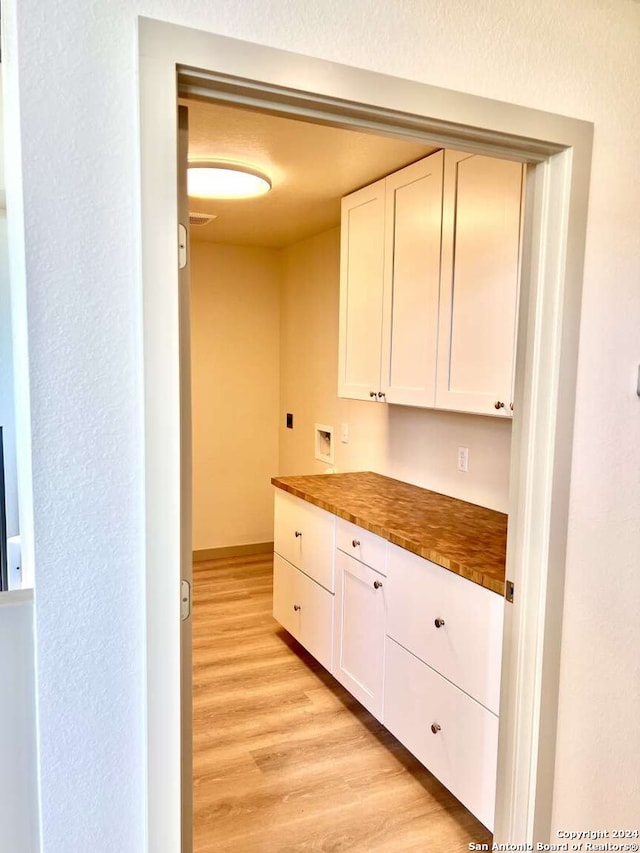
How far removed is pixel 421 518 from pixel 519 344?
105cm

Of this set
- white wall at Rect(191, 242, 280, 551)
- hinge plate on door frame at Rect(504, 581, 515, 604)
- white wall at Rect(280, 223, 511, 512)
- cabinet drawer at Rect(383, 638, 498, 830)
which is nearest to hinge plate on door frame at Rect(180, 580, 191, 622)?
hinge plate on door frame at Rect(504, 581, 515, 604)

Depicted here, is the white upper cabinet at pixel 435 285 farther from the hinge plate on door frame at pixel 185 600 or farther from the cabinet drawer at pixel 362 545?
the hinge plate on door frame at pixel 185 600

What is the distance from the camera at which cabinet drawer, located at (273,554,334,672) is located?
2758 mm

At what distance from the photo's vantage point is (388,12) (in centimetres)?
117

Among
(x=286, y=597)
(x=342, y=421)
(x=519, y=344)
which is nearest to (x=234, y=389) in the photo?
(x=342, y=421)

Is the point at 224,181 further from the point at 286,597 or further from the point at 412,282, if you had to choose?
the point at 286,597

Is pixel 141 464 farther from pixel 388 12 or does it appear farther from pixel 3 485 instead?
pixel 388 12

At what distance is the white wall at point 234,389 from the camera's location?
14.4ft

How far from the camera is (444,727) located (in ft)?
6.39

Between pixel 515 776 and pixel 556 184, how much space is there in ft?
4.94

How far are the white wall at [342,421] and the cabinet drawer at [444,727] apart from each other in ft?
2.58

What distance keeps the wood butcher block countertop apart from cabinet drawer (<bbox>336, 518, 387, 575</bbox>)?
0.05 meters

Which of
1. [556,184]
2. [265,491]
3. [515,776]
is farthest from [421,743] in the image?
[265,491]

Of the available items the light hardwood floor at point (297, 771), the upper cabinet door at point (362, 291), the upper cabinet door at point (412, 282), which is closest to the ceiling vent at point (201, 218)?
the upper cabinet door at point (362, 291)
